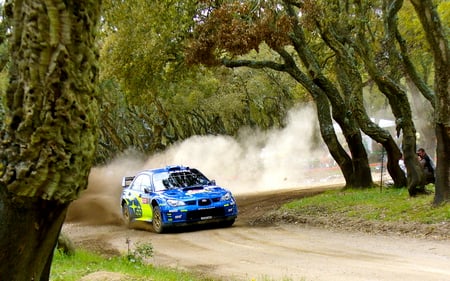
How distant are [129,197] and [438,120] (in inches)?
351

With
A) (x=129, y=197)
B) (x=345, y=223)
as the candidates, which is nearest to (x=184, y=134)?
(x=129, y=197)

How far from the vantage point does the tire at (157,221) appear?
13.6 meters

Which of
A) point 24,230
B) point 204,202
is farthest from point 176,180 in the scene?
point 24,230

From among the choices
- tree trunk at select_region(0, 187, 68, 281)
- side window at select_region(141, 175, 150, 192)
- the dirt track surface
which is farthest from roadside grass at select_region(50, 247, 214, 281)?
side window at select_region(141, 175, 150, 192)

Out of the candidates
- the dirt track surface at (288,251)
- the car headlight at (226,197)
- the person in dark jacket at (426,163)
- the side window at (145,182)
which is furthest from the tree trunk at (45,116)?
the person in dark jacket at (426,163)

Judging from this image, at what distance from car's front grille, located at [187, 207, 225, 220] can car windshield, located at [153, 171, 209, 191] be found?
1.35 m

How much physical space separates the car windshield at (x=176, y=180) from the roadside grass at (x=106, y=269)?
4.61m

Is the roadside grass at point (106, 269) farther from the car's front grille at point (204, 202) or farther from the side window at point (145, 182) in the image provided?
the side window at point (145, 182)

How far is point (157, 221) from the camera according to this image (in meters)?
13.9

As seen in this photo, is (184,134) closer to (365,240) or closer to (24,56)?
(365,240)

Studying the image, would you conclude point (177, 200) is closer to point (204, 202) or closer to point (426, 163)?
point (204, 202)

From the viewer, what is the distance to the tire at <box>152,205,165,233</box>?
13.6 meters

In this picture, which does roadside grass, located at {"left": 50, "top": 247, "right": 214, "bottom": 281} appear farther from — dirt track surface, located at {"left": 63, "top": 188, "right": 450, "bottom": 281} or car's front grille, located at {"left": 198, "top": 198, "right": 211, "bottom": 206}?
car's front grille, located at {"left": 198, "top": 198, "right": 211, "bottom": 206}

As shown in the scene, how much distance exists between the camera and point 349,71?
16.2 metres
